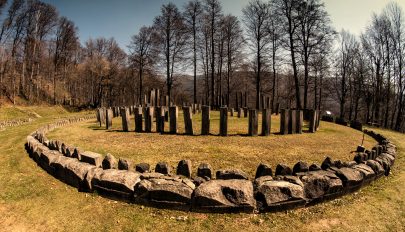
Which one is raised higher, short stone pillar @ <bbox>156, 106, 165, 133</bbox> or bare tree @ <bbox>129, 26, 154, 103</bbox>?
bare tree @ <bbox>129, 26, 154, 103</bbox>

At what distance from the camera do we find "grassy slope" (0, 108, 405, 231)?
452cm

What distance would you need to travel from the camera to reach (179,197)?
500 centimetres

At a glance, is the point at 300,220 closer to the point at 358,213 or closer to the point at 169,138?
the point at 358,213

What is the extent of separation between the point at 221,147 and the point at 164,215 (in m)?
5.14

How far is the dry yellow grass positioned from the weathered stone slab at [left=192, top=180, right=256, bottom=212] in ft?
6.78

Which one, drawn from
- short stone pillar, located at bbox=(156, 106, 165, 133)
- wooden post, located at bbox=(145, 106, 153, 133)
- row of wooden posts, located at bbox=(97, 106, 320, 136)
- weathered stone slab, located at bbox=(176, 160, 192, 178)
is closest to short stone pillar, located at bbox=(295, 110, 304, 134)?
row of wooden posts, located at bbox=(97, 106, 320, 136)

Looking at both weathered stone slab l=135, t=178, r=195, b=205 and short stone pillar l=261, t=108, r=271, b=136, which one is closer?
weathered stone slab l=135, t=178, r=195, b=205

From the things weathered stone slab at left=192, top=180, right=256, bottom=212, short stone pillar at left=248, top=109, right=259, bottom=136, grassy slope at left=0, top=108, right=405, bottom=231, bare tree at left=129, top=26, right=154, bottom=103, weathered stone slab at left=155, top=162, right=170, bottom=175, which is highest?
bare tree at left=129, top=26, right=154, bottom=103

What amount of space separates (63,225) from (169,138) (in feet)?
23.3

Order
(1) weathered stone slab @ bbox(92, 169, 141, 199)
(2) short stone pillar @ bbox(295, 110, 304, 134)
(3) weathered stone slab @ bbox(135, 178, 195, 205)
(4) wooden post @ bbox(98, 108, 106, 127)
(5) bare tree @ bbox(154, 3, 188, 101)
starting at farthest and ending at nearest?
(5) bare tree @ bbox(154, 3, 188, 101), (4) wooden post @ bbox(98, 108, 106, 127), (2) short stone pillar @ bbox(295, 110, 304, 134), (1) weathered stone slab @ bbox(92, 169, 141, 199), (3) weathered stone slab @ bbox(135, 178, 195, 205)

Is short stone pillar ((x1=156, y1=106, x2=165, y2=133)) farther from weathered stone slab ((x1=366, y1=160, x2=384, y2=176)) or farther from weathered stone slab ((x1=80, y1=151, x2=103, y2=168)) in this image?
weathered stone slab ((x1=366, y1=160, x2=384, y2=176))

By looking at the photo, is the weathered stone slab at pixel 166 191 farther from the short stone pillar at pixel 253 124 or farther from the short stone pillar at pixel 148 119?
the short stone pillar at pixel 148 119

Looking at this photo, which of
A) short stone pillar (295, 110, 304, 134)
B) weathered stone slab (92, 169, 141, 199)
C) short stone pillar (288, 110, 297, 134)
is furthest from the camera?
short stone pillar (295, 110, 304, 134)

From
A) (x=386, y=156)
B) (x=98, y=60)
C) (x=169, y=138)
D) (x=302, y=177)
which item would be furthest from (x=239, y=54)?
(x=302, y=177)
